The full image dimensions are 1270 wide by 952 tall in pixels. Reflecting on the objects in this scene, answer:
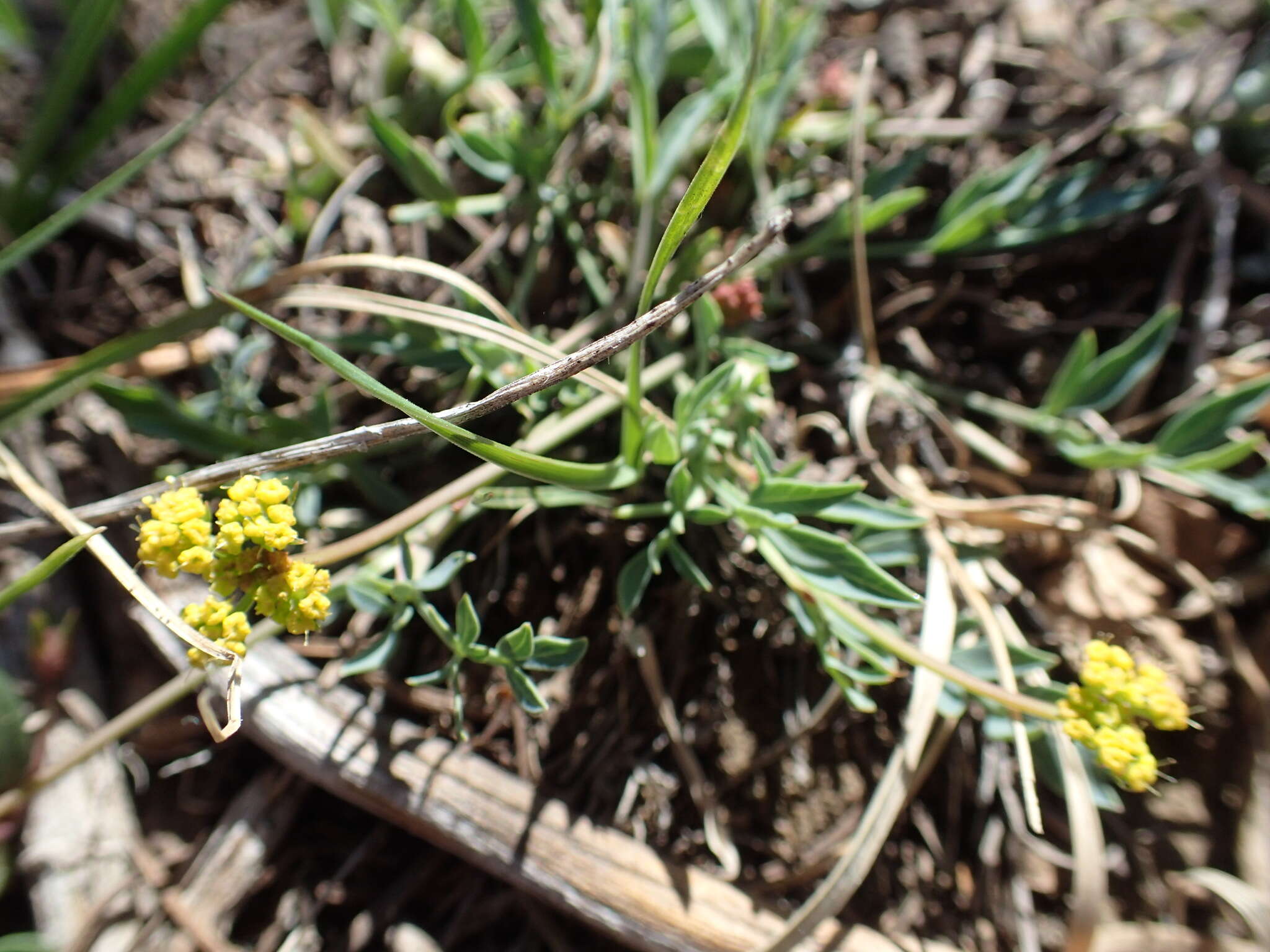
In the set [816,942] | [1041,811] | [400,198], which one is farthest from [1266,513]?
[400,198]

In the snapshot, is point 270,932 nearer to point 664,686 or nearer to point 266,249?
point 664,686

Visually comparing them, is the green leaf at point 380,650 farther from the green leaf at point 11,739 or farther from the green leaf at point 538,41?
the green leaf at point 538,41

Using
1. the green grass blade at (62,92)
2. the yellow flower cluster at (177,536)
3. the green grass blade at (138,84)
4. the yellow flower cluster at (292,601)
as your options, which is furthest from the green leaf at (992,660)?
the green grass blade at (62,92)

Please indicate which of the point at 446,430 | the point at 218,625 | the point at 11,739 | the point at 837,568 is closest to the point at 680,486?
the point at 837,568

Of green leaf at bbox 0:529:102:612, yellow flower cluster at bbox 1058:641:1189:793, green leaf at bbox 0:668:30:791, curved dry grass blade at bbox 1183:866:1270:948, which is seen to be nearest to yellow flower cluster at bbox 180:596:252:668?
green leaf at bbox 0:529:102:612

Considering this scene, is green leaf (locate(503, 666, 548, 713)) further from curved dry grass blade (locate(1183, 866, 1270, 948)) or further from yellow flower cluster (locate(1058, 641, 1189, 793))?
curved dry grass blade (locate(1183, 866, 1270, 948))
